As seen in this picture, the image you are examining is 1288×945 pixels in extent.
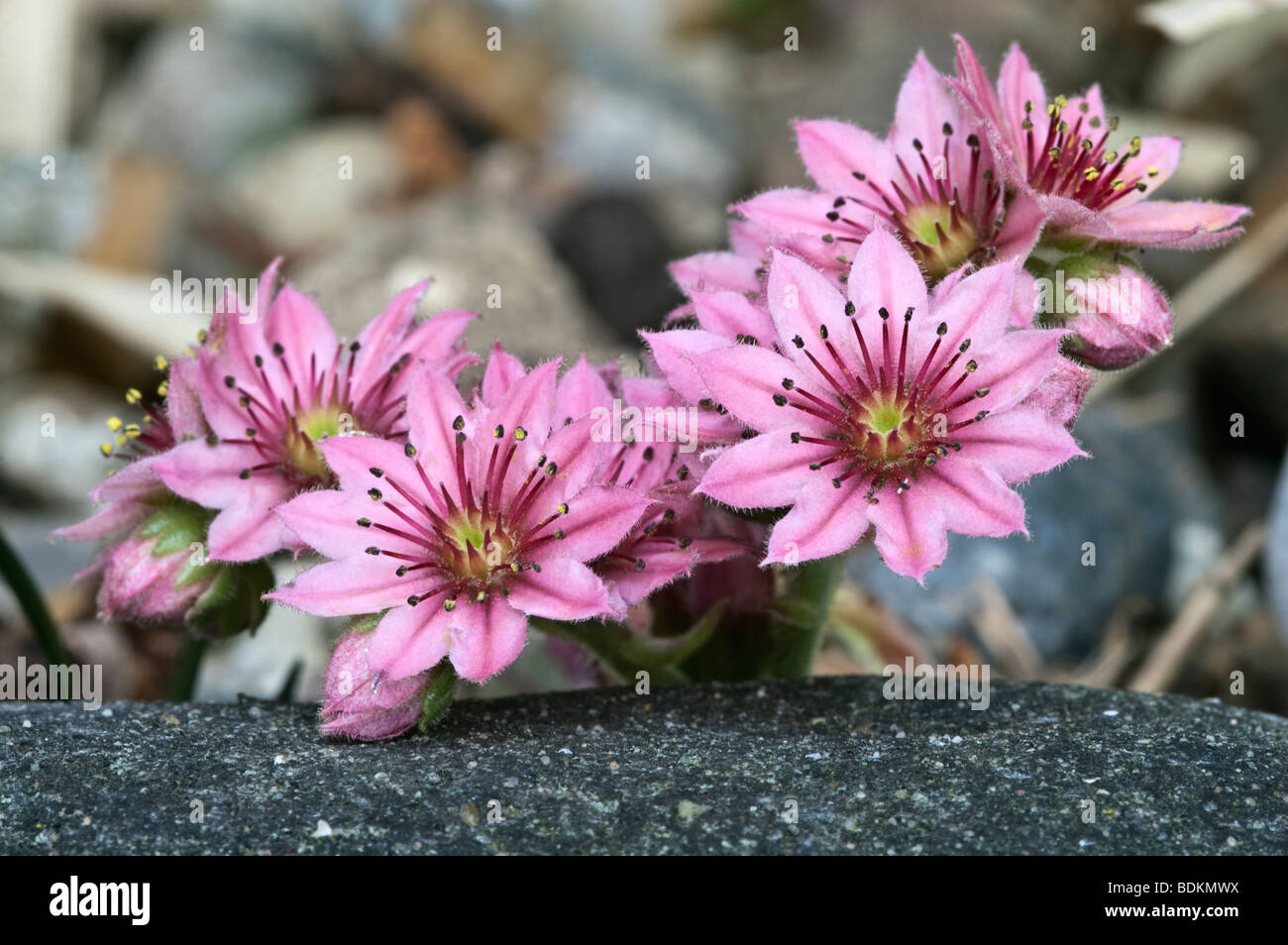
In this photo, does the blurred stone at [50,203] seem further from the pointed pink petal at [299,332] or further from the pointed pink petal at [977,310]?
the pointed pink petal at [977,310]

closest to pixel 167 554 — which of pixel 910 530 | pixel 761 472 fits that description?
pixel 761 472

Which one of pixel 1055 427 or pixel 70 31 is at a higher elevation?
pixel 70 31

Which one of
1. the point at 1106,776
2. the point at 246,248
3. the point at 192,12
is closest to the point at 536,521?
the point at 1106,776

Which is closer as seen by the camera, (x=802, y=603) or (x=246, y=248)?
(x=802, y=603)

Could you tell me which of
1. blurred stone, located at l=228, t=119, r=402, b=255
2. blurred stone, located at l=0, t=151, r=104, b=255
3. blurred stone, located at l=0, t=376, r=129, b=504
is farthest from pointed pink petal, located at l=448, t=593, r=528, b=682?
Result: blurred stone, located at l=228, t=119, r=402, b=255

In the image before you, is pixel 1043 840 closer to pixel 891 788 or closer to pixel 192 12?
pixel 891 788

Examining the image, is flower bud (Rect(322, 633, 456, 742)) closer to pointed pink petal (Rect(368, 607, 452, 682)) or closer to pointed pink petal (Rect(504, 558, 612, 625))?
pointed pink petal (Rect(368, 607, 452, 682))

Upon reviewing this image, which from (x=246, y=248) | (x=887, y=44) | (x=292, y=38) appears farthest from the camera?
(x=292, y=38)
